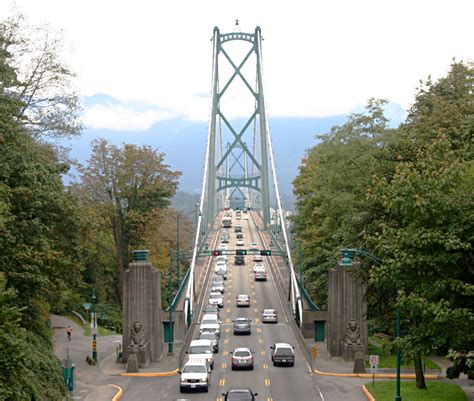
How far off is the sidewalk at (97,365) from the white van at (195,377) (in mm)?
2927

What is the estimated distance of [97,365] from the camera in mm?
44125

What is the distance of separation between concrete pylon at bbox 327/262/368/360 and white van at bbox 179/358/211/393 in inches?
396

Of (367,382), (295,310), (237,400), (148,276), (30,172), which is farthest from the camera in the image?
(295,310)

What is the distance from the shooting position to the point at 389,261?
82.8 feet

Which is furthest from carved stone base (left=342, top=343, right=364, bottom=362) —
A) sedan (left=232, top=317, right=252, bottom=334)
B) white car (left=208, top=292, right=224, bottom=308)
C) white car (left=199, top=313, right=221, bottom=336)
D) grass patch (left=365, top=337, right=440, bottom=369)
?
white car (left=208, top=292, right=224, bottom=308)

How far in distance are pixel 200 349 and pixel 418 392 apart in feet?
44.8

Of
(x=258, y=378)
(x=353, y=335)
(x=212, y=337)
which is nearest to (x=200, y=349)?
(x=212, y=337)

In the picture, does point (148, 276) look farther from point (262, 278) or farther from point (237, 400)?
point (262, 278)

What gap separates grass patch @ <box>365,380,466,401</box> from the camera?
108ft

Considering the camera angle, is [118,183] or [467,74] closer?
[467,74]

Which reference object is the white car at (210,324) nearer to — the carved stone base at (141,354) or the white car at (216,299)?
the white car at (216,299)

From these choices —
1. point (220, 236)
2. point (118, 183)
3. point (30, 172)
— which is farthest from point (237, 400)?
point (220, 236)

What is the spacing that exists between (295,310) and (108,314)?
14.5 meters

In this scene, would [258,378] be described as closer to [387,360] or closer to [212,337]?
[387,360]
